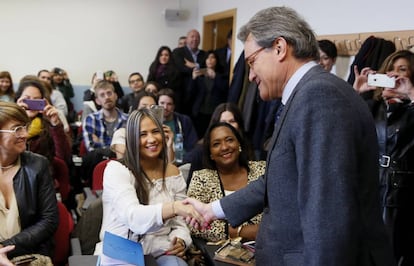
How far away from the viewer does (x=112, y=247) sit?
1616 millimetres

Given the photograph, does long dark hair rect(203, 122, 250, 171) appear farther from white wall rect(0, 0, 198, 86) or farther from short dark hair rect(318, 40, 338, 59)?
white wall rect(0, 0, 198, 86)

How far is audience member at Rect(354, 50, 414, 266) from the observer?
2.20 meters

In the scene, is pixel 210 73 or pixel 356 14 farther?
pixel 210 73

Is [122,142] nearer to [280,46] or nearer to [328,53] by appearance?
[328,53]

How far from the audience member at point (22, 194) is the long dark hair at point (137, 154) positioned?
382mm

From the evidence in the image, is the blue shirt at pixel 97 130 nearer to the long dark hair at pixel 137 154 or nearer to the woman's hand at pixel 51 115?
the woman's hand at pixel 51 115

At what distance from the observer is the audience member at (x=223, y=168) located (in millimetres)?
2385

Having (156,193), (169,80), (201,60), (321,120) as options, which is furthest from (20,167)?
(201,60)

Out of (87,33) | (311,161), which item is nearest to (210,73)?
(87,33)

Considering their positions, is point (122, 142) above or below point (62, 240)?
above

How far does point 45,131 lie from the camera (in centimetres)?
288

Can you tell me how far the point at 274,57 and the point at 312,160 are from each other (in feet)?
1.05

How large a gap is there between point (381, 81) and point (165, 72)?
12.5ft

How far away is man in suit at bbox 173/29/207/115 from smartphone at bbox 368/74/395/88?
11.7 feet
